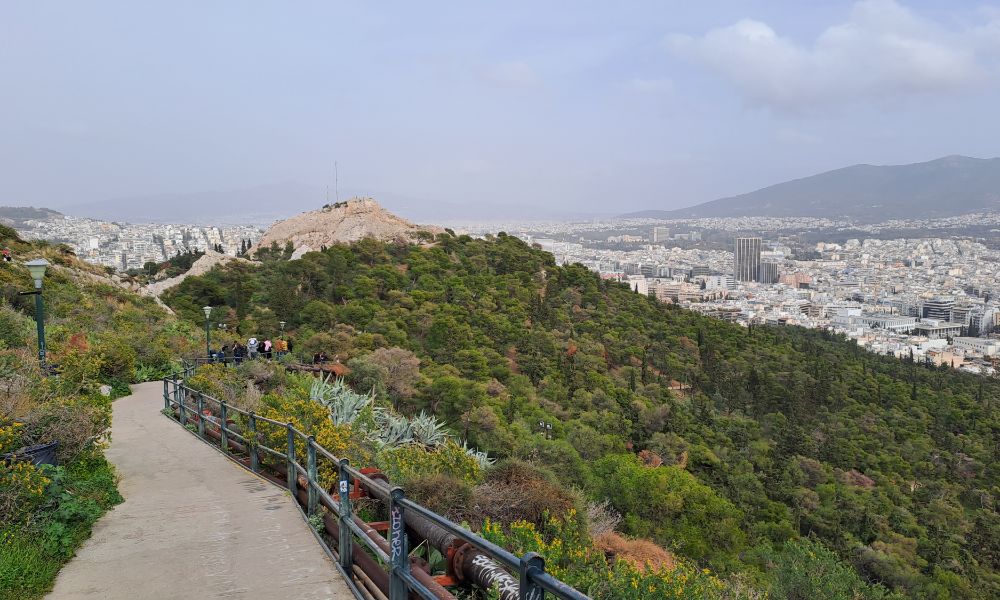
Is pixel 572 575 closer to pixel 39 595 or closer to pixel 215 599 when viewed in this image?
pixel 215 599

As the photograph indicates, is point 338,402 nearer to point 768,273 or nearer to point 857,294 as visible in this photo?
point 857,294

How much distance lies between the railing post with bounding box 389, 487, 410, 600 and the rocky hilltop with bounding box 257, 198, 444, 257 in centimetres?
4060

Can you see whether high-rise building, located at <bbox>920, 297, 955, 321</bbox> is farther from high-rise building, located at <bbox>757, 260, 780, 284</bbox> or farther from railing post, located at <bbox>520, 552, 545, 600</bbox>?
railing post, located at <bbox>520, 552, 545, 600</bbox>

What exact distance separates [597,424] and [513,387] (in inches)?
147

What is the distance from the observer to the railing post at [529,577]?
5.86 feet

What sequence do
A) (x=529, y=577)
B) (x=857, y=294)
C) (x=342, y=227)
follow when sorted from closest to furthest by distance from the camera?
(x=529, y=577) → (x=342, y=227) → (x=857, y=294)

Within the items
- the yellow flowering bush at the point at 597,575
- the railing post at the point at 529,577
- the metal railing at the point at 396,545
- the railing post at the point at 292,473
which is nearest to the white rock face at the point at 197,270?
the railing post at the point at 292,473

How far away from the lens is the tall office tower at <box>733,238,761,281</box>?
7559 inches

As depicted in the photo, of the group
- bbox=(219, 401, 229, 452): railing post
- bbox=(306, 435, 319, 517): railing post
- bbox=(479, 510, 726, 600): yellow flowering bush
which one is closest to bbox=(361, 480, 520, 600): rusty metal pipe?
bbox=(479, 510, 726, 600): yellow flowering bush

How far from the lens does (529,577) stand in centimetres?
180

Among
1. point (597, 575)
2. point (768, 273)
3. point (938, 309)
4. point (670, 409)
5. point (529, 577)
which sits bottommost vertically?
point (938, 309)

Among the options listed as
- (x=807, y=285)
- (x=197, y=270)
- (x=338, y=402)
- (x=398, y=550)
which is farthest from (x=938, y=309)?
(x=398, y=550)

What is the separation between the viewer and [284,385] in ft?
38.7

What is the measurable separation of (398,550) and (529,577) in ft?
3.73
